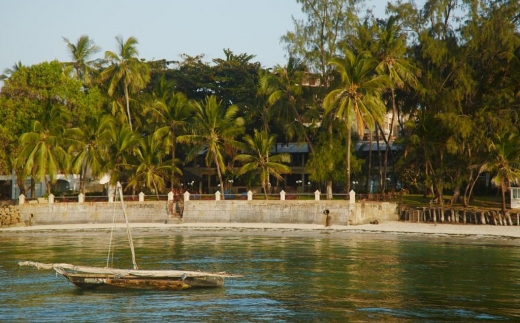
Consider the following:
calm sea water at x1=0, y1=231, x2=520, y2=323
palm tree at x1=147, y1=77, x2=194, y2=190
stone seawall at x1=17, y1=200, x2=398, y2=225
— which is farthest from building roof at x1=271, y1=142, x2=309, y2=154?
calm sea water at x1=0, y1=231, x2=520, y2=323

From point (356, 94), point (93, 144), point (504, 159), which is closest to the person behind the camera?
point (504, 159)

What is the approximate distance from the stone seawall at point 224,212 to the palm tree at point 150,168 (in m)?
2.81

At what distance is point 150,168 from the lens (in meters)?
67.5

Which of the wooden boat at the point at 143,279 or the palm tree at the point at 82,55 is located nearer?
the wooden boat at the point at 143,279

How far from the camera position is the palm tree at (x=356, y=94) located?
2366 inches

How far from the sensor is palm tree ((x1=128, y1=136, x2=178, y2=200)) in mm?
66938

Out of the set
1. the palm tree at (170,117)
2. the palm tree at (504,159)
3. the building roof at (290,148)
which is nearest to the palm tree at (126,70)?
the palm tree at (170,117)

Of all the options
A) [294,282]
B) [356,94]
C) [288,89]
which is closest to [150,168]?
[288,89]

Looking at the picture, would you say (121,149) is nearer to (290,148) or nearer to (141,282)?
(290,148)

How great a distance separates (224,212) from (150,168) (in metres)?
8.97

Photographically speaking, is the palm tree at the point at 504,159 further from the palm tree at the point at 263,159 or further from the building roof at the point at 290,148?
the building roof at the point at 290,148

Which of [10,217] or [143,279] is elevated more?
[10,217]

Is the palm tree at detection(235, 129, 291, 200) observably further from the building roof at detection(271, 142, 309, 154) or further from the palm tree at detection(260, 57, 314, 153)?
the building roof at detection(271, 142, 309, 154)

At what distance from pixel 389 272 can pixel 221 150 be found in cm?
3649
